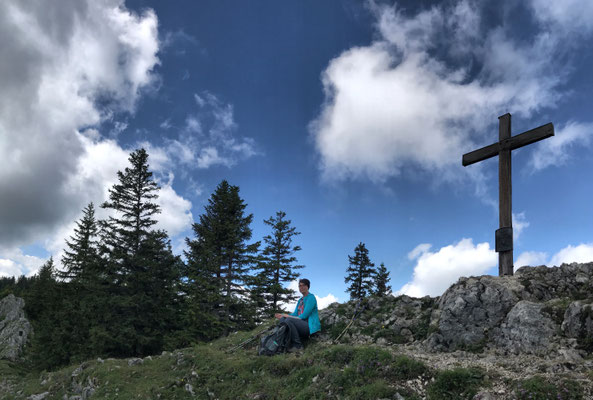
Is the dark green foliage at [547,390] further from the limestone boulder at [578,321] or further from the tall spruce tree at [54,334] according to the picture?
the tall spruce tree at [54,334]

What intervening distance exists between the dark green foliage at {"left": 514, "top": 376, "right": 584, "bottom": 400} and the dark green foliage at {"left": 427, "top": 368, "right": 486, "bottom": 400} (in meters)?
0.67

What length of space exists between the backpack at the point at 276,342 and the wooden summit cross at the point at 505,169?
7.24 m

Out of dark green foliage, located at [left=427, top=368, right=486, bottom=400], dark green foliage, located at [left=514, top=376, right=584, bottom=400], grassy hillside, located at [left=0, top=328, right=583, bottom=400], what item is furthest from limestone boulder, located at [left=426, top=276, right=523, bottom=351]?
dark green foliage, located at [left=514, top=376, right=584, bottom=400]

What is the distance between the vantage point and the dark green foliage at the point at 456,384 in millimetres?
5941

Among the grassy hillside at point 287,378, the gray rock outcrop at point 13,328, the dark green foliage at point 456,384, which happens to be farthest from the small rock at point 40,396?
the gray rock outcrop at point 13,328

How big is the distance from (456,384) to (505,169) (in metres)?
8.09

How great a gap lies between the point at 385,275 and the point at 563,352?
30345 mm

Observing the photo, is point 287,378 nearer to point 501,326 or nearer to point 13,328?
point 501,326

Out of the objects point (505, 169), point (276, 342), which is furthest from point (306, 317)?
point (505, 169)

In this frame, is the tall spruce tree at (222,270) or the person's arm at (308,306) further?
the tall spruce tree at (222,270)

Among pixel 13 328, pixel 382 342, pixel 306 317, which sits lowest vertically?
pixel 13 328

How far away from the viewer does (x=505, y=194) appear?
445 inches

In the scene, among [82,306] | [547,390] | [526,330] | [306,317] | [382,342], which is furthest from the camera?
A: [82,306]

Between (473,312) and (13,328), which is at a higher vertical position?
(473,312)
